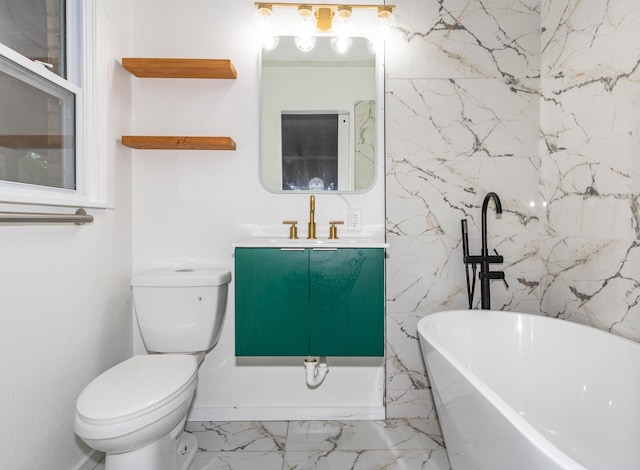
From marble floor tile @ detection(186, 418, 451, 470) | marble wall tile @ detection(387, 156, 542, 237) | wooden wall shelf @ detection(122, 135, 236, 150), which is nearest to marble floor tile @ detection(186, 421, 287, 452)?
marble floor tile @ detection(186, 418, 451, 470)

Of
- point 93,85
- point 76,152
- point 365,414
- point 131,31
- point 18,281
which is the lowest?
point 365,414

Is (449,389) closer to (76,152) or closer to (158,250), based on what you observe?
(158,250)

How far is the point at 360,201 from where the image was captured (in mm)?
2039

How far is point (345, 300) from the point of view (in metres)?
1.75

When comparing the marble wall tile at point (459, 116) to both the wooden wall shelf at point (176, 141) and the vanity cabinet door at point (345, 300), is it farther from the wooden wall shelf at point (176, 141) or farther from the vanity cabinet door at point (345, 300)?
the wooden wall shelf at point (176, 141)

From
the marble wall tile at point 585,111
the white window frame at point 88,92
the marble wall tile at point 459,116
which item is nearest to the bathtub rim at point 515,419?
the marble wall tile at point 459,116

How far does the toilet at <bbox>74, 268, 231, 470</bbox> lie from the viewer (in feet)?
3.84

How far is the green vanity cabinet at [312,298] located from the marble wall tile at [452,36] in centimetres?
109

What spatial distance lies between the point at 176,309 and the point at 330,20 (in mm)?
1663

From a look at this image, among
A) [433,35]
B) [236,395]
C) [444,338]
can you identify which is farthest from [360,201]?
[236,395]

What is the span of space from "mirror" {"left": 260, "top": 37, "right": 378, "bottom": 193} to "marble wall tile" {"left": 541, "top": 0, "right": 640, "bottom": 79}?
939 millimetres

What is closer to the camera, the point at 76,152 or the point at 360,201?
the point at 76,152

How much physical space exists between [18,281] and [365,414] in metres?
1.70

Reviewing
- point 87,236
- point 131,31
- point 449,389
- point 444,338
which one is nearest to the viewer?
point 449,389
